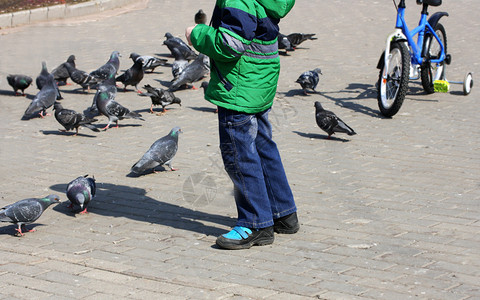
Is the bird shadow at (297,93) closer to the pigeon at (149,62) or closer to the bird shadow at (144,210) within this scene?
the pigeon at (149,62)

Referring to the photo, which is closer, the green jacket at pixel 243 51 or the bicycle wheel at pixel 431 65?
the green jacket at pixel 243 51

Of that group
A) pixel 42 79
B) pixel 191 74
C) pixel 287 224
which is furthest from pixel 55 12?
pixel 287 224

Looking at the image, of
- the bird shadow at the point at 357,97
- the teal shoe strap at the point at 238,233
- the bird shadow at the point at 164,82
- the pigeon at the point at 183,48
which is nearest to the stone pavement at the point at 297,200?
the bird shadow at the point at 357,97

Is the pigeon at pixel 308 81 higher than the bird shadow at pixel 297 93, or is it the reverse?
the pigeon at pixel 308 81

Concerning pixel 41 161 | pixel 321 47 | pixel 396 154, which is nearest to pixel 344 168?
pixel 396 154

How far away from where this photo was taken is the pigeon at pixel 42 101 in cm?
986

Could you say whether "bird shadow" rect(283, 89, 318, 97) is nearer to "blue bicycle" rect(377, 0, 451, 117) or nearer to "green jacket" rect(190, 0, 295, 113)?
"blue bicycle" rect(377, 0, 451, 117)

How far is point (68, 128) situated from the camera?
9.09m

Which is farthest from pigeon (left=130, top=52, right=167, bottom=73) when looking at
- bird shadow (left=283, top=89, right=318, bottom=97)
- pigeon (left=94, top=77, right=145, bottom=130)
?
bird shadow (left=283, top=89, right=318, bottom=97)

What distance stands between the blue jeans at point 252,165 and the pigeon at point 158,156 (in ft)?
6.92

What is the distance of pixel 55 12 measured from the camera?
701 inches

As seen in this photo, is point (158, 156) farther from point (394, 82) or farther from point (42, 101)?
point (394, 82)

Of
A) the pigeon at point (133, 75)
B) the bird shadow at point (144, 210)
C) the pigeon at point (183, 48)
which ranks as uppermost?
the pigeon at point (183, 48)

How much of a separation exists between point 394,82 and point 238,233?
510cm
